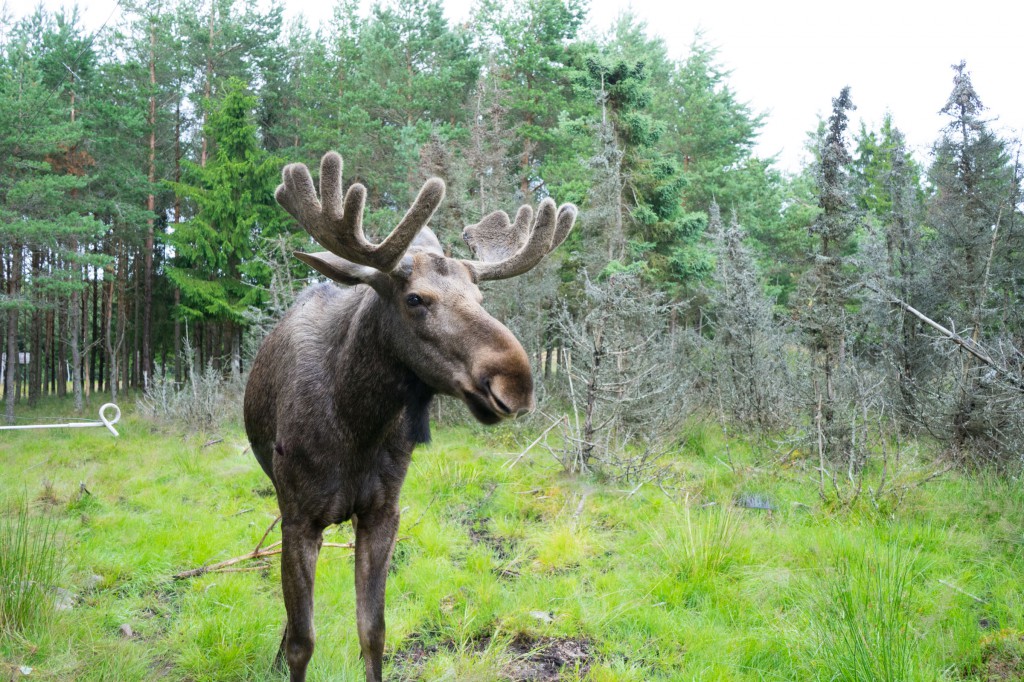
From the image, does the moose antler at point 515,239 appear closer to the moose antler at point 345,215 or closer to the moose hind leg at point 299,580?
the moose antler at point 345,215

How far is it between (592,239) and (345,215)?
38.2ft

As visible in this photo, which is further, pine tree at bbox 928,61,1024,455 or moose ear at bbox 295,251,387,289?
pine tree at bbox 928,61,1024,455

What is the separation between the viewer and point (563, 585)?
14.3 ft

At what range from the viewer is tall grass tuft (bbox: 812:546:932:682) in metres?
2.56

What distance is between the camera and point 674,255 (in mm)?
14188

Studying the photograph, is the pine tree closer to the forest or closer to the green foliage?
the forest

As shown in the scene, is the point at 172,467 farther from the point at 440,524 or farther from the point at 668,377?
the point at 668,377

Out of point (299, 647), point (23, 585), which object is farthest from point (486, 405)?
point (23, 585)

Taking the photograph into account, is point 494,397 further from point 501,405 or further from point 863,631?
point 863,631

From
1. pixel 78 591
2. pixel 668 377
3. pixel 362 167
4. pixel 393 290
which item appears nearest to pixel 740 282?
pixel 668 377

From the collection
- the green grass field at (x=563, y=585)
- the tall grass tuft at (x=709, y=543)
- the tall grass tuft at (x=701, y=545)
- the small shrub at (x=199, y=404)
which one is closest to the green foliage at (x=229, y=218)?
the small shrub at (x=199, y=404)

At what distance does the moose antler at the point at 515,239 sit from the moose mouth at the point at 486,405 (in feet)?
2.36

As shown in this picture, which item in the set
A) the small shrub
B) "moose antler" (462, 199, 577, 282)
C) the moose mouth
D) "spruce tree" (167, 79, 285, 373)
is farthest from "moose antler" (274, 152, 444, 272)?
"spruce tree" (167, 79, 285, 373)

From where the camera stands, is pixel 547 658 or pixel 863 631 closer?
pixel 863 631
